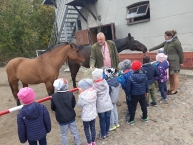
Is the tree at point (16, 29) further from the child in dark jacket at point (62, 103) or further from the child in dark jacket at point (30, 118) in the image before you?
the child in dark jacket at point (30, 118)

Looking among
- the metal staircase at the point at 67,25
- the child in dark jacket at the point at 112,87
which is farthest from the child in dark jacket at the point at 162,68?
the metal staircase at the point at 67,25

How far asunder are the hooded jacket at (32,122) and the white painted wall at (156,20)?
573 centimetres

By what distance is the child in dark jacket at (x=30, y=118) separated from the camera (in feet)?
6.55

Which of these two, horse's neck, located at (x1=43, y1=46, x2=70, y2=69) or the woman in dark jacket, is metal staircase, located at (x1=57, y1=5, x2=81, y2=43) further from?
the woman in dark jacket

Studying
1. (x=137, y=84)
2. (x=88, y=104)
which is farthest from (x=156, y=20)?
(x=88, y=104)

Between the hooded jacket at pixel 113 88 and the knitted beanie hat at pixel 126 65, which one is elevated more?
the knitted beanie hat at pixel 126 65

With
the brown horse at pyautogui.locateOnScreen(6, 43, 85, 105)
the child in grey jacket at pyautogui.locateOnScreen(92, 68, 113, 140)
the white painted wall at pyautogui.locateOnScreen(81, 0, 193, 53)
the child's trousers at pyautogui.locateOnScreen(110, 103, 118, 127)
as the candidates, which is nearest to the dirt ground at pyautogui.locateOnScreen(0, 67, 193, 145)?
the child's trousers at pyautogui.locateOnScreen(110, 103, 118, 127)

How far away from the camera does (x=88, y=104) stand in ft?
8.09

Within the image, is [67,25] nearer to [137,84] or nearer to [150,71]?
[150,71]

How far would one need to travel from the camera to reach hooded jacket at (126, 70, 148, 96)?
113 inches

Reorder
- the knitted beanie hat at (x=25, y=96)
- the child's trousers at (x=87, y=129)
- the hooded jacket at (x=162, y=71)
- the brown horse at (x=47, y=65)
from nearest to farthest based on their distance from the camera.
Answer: the knitted beanie hat at (x=25, y=96) → the child's trousers at (x=87, y=129) → the hooded jacket at (x=162, y=71) → the brown horse at (x=47, y=65)

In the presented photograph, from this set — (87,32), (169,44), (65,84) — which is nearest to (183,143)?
(65,84)

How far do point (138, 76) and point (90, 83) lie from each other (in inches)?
34.4

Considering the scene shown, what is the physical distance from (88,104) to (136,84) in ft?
3.03
